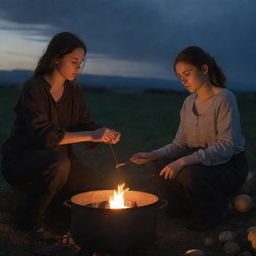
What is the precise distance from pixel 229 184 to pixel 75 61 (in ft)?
5.78

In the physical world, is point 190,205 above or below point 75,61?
below

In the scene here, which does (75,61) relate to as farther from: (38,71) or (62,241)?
(62,241)

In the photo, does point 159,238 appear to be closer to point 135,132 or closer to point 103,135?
point 103,135

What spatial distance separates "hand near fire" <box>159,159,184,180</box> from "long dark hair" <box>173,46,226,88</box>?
88 cm

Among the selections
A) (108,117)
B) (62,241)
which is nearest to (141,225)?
(62,241)

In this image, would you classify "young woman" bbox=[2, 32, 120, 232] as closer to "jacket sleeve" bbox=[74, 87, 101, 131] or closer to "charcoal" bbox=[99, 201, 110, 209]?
"jacket sleeve" bbox=[74, 87, 101, 131]

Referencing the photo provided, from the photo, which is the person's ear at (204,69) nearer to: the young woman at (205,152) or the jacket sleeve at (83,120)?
the young woman at (205,152)

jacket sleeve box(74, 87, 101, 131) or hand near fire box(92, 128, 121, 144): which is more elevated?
jacket sleeve box(74, 87, 101, 131)

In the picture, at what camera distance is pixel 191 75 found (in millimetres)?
4094

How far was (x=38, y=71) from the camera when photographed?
413cm

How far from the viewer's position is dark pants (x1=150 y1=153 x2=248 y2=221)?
3.91m

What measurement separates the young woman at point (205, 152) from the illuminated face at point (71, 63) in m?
0.88

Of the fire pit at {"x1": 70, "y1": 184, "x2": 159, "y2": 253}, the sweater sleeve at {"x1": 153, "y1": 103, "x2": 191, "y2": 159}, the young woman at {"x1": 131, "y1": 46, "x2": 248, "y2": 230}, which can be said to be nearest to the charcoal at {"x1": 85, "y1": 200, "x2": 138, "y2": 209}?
the fire pit at {"x1": 70, "y1": 184, "x2": 159, "y2": 253}

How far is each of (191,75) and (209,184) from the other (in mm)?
994
